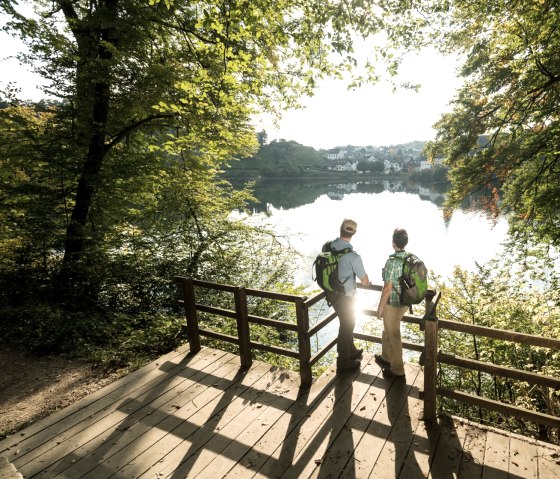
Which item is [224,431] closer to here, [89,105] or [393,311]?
[393,311]

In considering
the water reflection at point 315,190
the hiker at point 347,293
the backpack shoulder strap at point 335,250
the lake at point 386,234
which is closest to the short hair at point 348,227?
the hiker at point 347,293

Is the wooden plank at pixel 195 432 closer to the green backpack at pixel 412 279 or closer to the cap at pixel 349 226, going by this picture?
the green backpack at pixel 412 279

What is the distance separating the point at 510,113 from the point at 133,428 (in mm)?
11480

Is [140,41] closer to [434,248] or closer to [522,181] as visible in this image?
[522,181]

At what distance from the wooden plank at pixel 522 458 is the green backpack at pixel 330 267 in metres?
2.54

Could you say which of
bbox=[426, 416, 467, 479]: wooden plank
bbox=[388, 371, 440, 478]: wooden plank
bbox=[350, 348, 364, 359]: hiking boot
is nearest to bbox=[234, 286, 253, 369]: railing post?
bbox=[350, 348, 364, 359]: hiking boot

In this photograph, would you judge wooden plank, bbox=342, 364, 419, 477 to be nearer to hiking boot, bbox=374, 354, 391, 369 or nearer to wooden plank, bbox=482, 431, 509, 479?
hiking boot, bbox=374, 354, 391, 369

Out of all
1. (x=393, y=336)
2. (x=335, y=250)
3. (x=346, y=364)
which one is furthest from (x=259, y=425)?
(x=335, y=250)

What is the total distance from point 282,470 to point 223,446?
787 millimetres

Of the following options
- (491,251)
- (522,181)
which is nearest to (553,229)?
(522,181)

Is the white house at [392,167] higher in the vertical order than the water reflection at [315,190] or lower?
higher

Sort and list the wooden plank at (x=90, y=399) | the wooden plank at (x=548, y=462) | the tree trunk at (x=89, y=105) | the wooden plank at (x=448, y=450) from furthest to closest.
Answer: the tree trunk at (x=89, y=105), the wooden plank at (x=90, y=399), the wooden plank at (x=448, y=450), the wooden plank at (x=548, y=462)

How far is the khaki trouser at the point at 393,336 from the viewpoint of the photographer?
459cm

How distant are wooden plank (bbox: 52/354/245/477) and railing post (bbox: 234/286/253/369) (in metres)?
0.24
